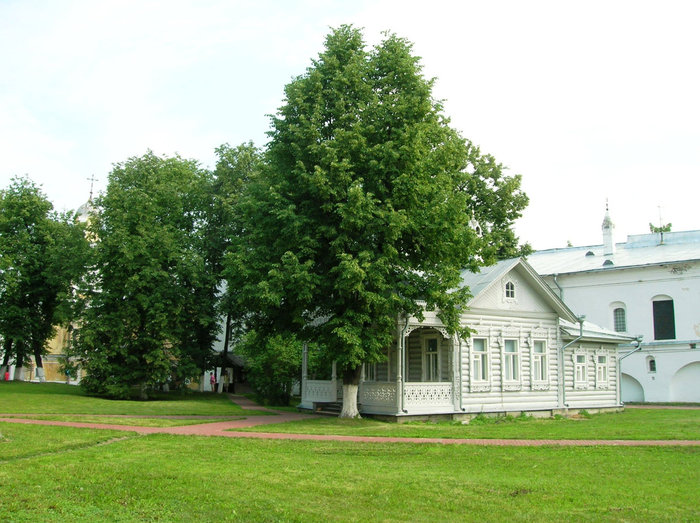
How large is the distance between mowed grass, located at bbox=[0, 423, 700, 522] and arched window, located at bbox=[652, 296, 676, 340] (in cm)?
3272

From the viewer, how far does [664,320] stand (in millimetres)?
44656

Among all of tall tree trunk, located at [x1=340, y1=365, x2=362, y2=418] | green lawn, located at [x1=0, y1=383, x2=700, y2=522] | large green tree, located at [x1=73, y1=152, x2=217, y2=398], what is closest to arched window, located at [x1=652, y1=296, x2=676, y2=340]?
large green tree, located at [x1=73, y1=152, x2=217, y2=398]

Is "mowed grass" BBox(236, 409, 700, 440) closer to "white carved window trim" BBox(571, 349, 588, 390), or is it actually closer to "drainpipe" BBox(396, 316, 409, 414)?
"drainpipe" BBox(396, 316, 409, 414)

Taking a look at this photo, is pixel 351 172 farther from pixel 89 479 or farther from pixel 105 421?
pixel 89 479

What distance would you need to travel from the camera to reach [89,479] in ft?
32.7

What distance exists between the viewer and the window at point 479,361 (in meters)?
25.2

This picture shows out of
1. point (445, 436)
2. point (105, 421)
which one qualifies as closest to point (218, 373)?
point (105, 421)

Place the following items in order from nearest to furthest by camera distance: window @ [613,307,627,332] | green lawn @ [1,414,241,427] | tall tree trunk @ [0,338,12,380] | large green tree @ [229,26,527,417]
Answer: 1. green lawn @ [1,414,241,427]
2. large green tree @ [229,26,527,417]
3. tall tree trunk @ [0,338,12,380]
4. window @ [613,307,627,332]

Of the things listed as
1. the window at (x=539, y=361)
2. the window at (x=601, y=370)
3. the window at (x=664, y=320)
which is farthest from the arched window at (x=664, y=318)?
the window at (x=539, y=361)

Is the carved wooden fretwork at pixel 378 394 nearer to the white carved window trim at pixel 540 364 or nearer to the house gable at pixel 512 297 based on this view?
the house gable at pixel 512 297

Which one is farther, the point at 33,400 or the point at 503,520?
the point at 33,400

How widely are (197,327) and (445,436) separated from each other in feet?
76.9

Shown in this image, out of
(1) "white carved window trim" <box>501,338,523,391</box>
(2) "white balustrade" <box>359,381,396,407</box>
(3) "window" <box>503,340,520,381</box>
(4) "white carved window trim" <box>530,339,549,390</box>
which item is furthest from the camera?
(4) "white carved window trim" <box>530,339,549,390</box>

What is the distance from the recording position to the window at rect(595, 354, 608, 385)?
30688 millimetres
